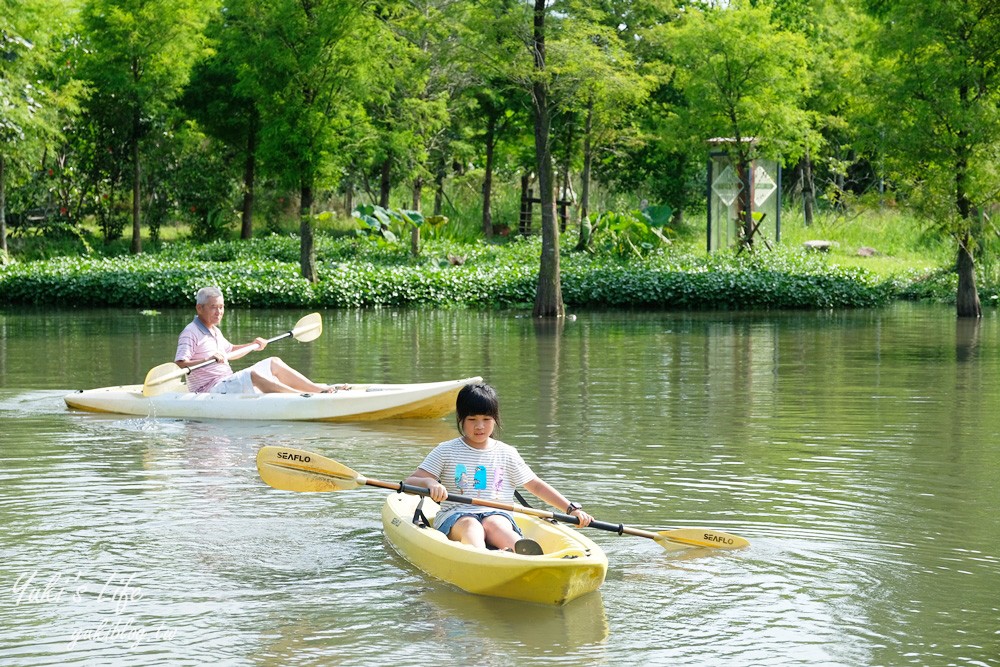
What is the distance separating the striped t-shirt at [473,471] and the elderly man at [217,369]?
17.0 feet

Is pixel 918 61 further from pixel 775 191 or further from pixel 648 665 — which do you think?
pixel 648 665

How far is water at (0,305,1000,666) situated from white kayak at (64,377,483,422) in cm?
16

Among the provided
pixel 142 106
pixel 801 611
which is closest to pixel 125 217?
pixel 142 106

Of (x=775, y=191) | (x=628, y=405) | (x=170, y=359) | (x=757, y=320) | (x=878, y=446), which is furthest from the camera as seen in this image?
(x=775, y=191)

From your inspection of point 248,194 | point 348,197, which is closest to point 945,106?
point 248,194

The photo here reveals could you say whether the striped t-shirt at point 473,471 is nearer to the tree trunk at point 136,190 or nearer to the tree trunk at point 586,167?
the tree trunk at point 586,167

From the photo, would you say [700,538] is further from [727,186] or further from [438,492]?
[727,186]

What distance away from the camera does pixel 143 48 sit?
30328 millimetres

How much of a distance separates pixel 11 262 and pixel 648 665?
25.7 meters

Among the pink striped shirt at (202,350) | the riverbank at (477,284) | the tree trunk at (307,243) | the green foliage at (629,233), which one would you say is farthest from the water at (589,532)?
the green foliage at (629,233)

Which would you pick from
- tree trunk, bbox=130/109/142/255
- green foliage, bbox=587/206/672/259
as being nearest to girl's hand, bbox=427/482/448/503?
green foliage, bbox=587/206/672/259

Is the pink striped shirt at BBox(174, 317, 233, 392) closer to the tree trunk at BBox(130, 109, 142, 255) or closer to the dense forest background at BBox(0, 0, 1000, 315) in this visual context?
the dense forest background at BBox(0, 0, 1000, 315)

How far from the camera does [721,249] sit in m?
29.3

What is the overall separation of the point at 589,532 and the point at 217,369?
5.48m
